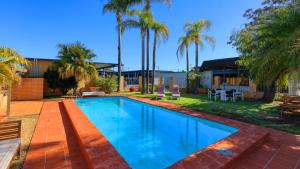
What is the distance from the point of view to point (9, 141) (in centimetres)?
345

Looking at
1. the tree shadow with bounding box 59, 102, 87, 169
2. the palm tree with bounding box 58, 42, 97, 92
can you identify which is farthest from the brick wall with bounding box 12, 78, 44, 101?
the tree shadow with bounding box 59, 102, 87, 169

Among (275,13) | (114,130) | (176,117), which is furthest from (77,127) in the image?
(275,13)

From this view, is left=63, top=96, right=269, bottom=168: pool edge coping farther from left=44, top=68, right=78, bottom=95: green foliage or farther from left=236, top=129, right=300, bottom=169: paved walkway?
left=44, top=68, right=78, bottom=95: green foliage

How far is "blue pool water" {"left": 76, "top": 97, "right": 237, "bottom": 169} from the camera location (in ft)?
14.0

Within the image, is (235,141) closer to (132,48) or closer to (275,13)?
(275,13)

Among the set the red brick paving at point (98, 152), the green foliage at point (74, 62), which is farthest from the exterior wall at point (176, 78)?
the red brick paving at point (98, 152)

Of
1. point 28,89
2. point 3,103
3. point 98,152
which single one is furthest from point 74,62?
point 98,152

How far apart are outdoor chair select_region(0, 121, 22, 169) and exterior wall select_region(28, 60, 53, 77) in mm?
14101

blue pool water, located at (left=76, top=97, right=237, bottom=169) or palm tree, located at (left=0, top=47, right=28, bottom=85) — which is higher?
palm tree, located at (left=0, top=47, right=28, bottom=85)

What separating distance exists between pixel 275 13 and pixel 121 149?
7024mm

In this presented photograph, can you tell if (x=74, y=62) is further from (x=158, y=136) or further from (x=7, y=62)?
(x=158, y=136)

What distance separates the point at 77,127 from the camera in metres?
5.48

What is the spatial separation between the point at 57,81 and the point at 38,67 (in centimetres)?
328

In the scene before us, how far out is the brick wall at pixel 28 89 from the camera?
1330 centimetres
